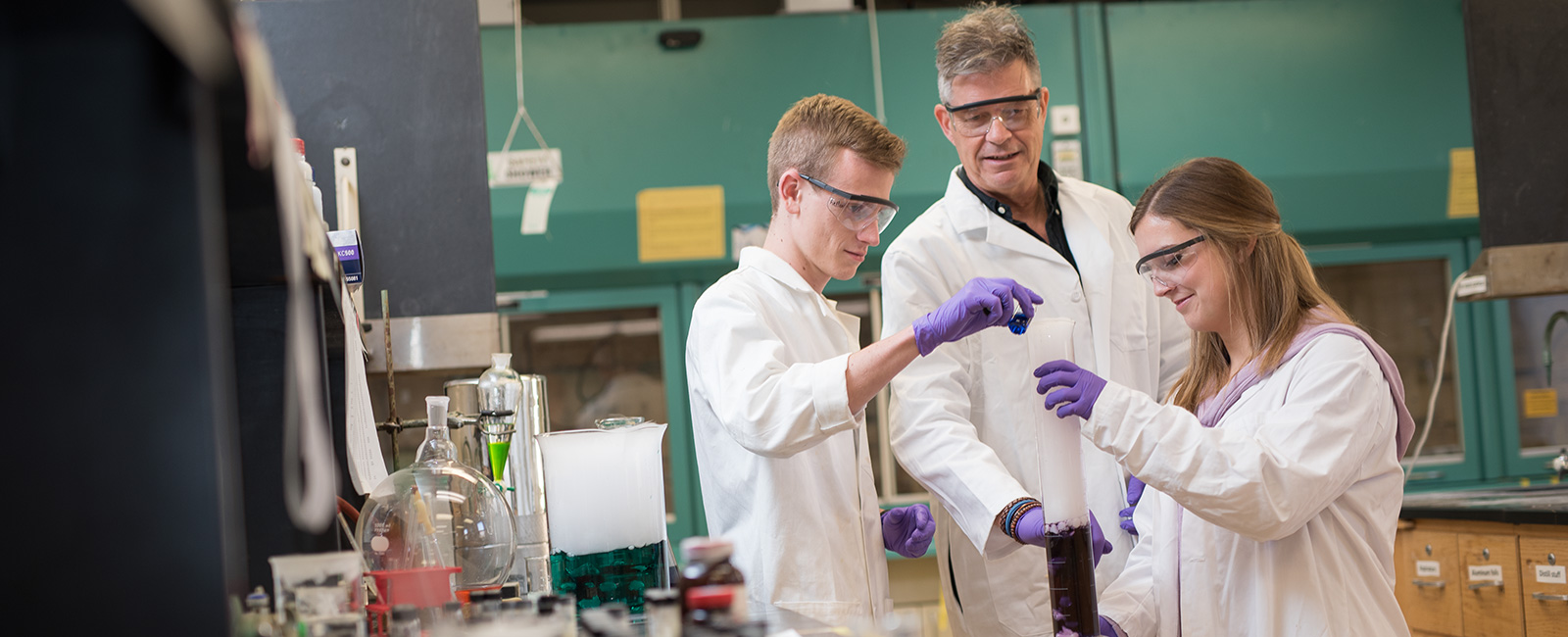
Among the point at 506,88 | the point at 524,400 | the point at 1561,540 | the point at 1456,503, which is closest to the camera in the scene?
the point at 524,400

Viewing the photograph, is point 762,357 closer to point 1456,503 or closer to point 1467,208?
point 1456,503

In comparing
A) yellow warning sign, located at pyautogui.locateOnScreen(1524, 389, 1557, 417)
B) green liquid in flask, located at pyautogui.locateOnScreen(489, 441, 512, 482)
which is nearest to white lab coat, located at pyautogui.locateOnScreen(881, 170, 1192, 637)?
green liquid in flask, located at pyautogui.locateOnScreen(489, 441, 512, 482)

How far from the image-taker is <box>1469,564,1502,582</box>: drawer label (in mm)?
2638

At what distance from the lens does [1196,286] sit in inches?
66.5

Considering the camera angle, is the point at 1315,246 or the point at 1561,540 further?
the point at 1315,246

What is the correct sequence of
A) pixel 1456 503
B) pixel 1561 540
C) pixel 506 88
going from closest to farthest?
pixel 1561 540
pixel 1456 503
pixel 506 88

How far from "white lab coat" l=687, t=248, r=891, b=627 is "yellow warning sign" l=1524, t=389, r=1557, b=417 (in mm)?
3268

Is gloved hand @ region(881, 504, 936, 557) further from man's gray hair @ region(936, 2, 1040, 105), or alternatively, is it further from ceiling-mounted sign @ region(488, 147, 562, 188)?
ceiling-mounted sign @ region(488, 147, 562, 188)

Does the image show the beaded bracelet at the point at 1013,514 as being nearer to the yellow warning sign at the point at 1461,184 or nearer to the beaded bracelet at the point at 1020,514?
the beaded bracelet at the point at 1020,514

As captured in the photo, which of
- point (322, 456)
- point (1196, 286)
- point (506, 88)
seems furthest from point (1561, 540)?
point (506, 88)

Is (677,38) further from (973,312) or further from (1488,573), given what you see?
(1488,573)

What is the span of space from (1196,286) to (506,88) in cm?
262

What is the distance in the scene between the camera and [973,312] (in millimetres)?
1644

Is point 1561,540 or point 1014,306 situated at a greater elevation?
point 1014,306
